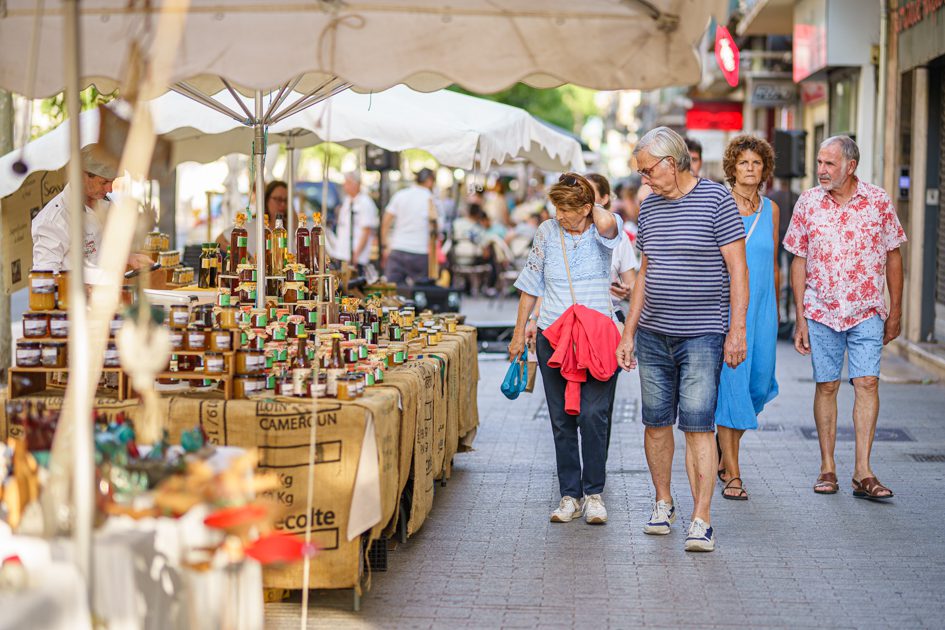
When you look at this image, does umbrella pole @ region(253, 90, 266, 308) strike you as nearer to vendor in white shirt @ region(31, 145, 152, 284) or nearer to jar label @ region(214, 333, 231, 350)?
vendor in white shirt @ region(31, 145, 152, 284)

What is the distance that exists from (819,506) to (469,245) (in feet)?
56.3

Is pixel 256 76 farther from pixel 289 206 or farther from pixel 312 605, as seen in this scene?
pixel 289 206

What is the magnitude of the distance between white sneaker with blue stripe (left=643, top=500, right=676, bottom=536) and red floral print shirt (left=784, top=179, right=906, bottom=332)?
61.7 inches

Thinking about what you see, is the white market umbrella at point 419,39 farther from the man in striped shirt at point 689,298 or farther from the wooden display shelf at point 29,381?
the wooden display shelf at point 29,381

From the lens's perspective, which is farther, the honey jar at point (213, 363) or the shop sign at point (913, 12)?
the shop sign at point (913, 12)

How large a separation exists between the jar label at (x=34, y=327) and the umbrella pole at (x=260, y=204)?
5.43ft

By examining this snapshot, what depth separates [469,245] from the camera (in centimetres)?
2422

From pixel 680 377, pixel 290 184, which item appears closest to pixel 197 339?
pixel 680 377

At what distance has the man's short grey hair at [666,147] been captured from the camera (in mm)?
6176

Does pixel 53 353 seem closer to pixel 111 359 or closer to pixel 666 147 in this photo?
pixel 111 359

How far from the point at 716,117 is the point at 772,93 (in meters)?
5.09

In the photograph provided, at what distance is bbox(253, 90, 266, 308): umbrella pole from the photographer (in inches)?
281

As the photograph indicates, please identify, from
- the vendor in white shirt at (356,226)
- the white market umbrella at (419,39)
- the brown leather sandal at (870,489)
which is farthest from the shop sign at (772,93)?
the white market umbrella at (419,39)

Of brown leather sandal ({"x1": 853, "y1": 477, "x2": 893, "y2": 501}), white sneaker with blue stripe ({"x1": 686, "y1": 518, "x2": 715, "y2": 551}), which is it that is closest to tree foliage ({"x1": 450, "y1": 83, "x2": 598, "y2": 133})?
brown leather sandal ({"x1": 853, "y1": 477, "x2": 893, "y2": 501})
